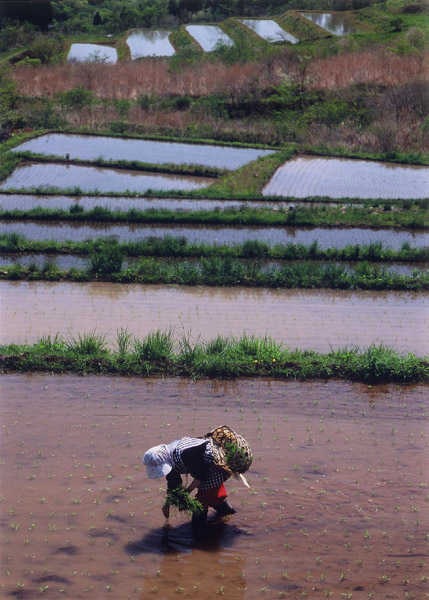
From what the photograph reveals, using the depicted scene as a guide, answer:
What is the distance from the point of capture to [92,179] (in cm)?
1777

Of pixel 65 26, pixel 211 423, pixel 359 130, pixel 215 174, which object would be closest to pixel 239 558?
pixel 211 423

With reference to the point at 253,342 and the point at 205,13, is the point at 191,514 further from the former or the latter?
the point at 205,13

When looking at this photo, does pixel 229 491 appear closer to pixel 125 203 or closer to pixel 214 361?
pixel 214 361

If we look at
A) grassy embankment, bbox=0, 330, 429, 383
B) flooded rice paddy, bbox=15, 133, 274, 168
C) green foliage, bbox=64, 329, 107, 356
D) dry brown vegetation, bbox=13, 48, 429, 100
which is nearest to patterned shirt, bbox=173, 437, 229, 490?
grassy embankment, bbox=0, 330, 429, 383

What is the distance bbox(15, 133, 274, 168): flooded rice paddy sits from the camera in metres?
19.3

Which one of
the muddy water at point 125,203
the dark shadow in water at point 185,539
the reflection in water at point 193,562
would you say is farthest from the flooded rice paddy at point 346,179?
the reflection in water at point 193,562

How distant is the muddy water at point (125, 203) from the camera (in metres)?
15.3

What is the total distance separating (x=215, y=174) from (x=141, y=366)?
1058cm

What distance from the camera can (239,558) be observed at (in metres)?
5.12

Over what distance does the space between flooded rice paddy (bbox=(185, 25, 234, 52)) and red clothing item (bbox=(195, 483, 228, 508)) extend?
28.2 metres

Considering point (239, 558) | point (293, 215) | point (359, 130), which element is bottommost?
point (239, 558)

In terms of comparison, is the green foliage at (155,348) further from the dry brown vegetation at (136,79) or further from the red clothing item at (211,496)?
the dry brown vegetation at (136,79)

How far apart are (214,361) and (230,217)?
653 centimetres

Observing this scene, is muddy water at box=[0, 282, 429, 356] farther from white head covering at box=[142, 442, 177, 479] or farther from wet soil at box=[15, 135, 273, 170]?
wet soil at box=[15, 135, 273, 170]
